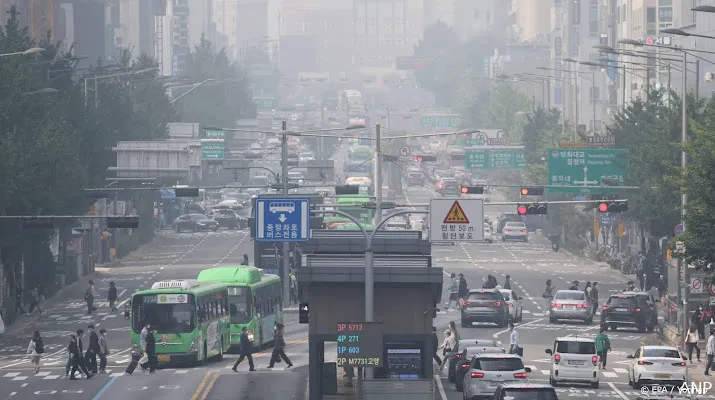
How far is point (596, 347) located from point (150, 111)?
77.4m

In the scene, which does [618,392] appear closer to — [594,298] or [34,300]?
[594,298]

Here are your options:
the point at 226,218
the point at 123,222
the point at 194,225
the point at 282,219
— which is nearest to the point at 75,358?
the point at 282,219

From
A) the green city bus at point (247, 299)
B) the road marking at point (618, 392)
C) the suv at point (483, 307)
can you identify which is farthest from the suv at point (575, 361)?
the suv at point (483, 307)

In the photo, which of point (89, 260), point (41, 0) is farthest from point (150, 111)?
point (89, 260)

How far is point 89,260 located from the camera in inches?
3979

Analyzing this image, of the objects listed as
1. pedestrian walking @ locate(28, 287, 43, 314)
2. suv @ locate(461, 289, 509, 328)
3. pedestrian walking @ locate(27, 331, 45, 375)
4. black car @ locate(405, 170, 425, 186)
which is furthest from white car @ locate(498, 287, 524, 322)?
black car @ locate(405, 170, 425, 186)

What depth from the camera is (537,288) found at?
9294 cm

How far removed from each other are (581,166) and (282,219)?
3777 centimetres

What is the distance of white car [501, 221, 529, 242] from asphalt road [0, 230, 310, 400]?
26886 mm

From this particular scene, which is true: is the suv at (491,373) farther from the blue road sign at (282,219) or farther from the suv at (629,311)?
the suv at (629,311)

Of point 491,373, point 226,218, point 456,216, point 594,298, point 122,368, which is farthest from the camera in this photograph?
point 226,218

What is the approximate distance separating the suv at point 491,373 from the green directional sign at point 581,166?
42469 mm

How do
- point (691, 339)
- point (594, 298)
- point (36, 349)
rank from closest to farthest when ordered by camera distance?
point (36, 349) → point (691, 339) → point (594, 298)

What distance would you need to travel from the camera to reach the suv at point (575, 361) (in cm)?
5253
